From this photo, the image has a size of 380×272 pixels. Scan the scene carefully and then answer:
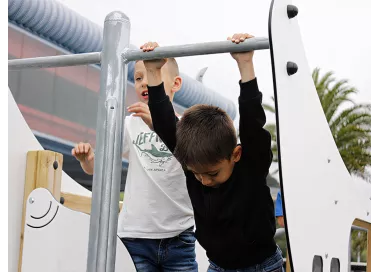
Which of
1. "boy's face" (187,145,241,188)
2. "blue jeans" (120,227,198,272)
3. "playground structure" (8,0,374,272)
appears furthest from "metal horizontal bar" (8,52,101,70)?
"blue jeans" (120,227,198,272)

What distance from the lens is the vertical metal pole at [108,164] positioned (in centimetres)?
128

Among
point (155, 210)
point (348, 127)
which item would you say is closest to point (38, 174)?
point (155, 210)

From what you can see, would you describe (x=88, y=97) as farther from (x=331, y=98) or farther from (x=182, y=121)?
(x=331, y=98)

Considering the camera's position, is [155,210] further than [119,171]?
Yes

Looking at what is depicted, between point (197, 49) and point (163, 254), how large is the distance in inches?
26.2

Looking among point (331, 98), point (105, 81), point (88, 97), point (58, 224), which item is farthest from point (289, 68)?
point (331, 98)

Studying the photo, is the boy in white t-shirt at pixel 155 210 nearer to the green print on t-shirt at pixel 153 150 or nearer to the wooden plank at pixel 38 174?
the green print on t-shirt at pixel 153 150

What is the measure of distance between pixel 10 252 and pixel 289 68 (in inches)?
35.4

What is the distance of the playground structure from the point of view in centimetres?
105

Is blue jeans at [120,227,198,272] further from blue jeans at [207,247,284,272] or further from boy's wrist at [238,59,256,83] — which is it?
boy's wrist at [238,59,256,83]

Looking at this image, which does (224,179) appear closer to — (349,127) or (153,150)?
(153,150)

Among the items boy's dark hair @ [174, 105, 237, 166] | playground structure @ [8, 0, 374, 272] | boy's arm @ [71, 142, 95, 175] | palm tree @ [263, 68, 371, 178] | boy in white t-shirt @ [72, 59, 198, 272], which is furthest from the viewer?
palm tree @ [263, 68, 371, 178]

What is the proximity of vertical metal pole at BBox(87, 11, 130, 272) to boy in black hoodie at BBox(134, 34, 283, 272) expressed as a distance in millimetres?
87

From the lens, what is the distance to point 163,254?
1633mm
